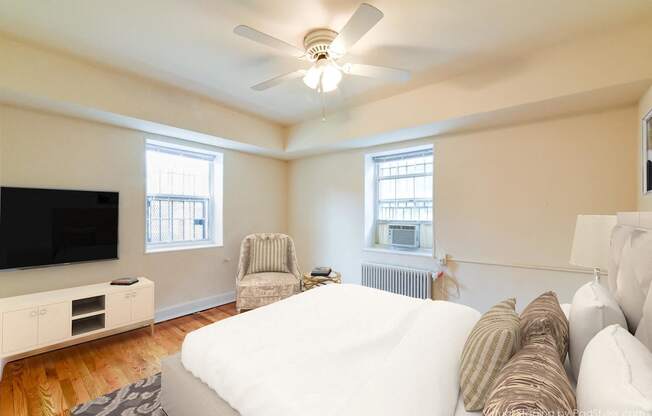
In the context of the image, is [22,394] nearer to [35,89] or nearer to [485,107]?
[35,89]

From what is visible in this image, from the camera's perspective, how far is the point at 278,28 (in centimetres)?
199

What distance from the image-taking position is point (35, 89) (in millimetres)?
2244

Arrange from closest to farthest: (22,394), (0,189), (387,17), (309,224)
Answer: (387,17), (22,394), (0,189), (309,224)

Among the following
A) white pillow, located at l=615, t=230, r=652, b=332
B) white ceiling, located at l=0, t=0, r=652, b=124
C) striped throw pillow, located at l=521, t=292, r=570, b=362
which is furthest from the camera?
white ceiling, located at l=0, t=0, r=652, b=124

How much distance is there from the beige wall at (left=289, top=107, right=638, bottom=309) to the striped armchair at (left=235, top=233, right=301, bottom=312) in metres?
1.18

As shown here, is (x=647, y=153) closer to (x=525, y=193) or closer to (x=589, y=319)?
(x=525, y=193)

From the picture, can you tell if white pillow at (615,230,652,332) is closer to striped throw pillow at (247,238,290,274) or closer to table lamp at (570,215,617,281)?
table lamp at (570,215,617,281)

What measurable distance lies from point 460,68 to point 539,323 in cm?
224

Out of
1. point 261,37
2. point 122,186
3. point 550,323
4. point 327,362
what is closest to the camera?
point 550,323

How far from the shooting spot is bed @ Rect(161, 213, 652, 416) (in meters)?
1.02

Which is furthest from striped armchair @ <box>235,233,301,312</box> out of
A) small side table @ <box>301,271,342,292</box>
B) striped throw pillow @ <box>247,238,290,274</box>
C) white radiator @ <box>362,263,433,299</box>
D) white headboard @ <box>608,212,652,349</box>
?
white headboard @ <box>608,212,652,349</box>

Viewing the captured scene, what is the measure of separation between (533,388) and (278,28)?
234cm

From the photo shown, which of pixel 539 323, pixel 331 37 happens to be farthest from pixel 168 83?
pixel 539 323

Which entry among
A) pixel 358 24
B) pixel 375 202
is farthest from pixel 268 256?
pixel 358 24
